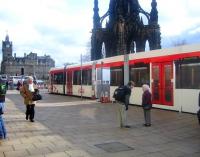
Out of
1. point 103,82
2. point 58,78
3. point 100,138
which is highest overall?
point 58,78

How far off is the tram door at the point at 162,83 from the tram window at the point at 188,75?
605mm

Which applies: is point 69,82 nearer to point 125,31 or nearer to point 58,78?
point 58,78

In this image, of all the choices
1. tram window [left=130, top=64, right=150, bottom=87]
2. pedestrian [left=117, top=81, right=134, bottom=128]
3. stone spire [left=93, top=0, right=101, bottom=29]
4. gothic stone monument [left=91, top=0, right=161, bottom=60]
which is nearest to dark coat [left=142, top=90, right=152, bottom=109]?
pedestrian [left=117, top=81, right=134, bottom=128]

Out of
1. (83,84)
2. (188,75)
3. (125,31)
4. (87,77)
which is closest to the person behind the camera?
(188,75)

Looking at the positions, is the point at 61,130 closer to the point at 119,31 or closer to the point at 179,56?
the point at 179,56

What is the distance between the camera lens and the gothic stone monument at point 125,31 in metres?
57.0

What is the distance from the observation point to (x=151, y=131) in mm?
12602

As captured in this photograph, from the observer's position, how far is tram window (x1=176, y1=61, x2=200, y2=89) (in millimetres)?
16844

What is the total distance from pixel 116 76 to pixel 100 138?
13260mm

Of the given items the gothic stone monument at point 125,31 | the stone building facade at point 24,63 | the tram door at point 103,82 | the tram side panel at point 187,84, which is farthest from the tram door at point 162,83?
the stone building facade at point 24,63

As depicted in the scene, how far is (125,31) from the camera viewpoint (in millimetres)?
57031

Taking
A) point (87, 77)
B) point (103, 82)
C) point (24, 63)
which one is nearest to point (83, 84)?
point (87, 77)

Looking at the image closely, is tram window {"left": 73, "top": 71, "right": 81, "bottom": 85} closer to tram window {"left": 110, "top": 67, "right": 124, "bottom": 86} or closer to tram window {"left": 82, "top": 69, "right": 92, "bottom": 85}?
tram window {"left": 82, "top": 69, "right": 92, "bottom": 85}

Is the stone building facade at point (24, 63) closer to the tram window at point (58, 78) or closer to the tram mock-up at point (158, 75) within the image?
the tram window at point (58, 78)
